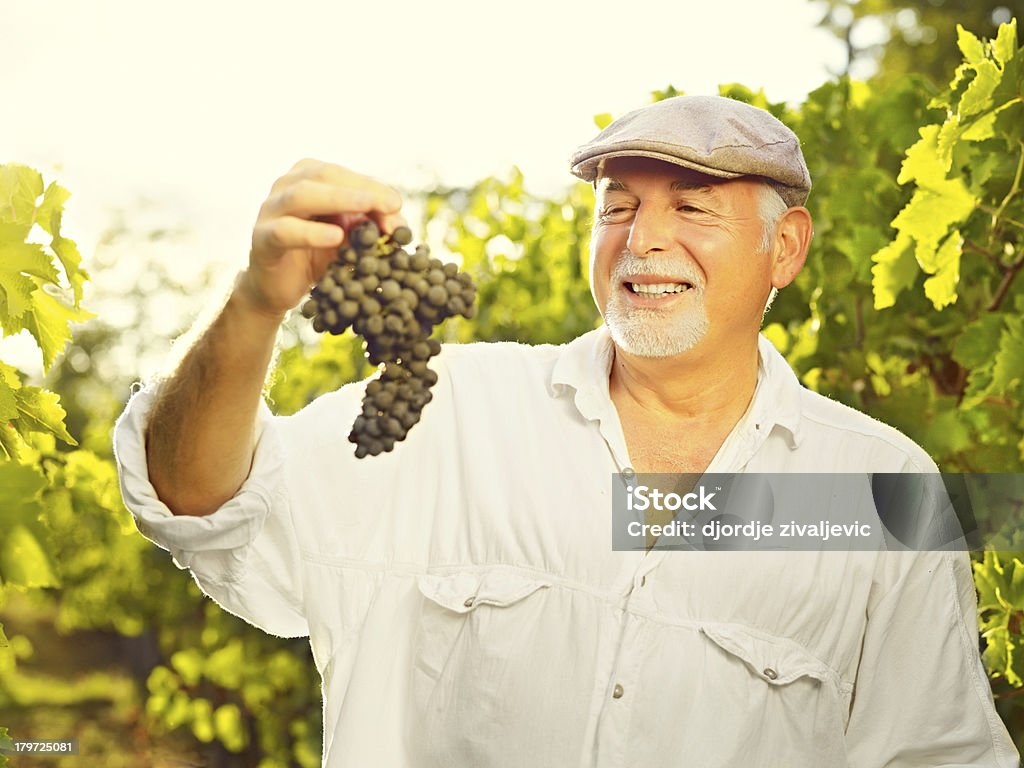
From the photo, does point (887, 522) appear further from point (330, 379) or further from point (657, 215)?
point (330, 379)

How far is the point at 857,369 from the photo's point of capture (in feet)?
12.9

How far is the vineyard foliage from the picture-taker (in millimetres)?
2164

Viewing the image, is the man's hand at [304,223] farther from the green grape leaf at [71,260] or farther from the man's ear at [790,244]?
the man's ear at [790,244]

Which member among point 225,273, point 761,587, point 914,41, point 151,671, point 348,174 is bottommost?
point 151,671

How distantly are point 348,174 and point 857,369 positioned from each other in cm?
260

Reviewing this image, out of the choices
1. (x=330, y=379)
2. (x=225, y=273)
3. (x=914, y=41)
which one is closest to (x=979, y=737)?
(x=225, y=273)

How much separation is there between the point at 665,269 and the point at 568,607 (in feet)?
2.41

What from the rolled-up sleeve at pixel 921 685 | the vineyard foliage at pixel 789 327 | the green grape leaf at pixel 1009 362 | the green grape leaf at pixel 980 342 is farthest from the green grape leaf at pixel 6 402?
the green grape leaf at pixel 980 342

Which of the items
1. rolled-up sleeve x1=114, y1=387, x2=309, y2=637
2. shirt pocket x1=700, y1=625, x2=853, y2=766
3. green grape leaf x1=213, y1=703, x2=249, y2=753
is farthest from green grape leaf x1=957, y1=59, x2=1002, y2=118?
green grape leaf x1=213, y1=703, x2=249, y2=753

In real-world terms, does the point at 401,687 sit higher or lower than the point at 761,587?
lower

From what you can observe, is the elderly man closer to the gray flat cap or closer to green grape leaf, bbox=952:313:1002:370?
the gray flat cap

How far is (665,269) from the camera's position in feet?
8.52

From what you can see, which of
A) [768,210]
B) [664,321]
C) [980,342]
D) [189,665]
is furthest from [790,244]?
[189,665]

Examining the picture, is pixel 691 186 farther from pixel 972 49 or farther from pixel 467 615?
pixel 467 615
